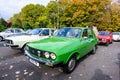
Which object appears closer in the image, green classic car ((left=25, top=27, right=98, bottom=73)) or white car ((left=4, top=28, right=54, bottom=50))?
green classic car ((left=25, top=27, right=98, bottom=73))

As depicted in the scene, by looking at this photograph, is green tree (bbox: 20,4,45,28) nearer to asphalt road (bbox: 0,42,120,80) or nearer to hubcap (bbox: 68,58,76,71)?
asphalt road (bbox: 0,42,120,80)

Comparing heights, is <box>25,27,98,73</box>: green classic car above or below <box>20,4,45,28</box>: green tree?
below

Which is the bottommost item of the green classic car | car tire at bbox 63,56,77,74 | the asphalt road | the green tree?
the asphalt road

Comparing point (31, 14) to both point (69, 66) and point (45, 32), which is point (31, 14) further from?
point (69, 66)

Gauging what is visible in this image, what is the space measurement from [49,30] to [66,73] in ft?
17.4

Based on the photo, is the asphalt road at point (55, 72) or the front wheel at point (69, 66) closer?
the asphalt road at point (55, 72)

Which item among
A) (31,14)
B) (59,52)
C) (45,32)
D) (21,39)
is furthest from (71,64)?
(31,14)

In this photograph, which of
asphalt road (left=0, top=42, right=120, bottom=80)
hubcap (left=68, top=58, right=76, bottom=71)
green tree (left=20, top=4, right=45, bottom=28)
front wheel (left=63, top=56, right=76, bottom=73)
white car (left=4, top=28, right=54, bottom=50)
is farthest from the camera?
green tree (left=20, top=4, right=45, bottom=28)

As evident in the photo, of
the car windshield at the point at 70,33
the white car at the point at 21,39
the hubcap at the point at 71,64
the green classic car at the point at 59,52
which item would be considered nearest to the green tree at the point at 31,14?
the white car at the point at 21,39

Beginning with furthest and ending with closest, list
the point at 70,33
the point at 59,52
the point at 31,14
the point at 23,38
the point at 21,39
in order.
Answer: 1. the point at 31,14
2. the point at 23,38
3. the point at 21,39
4. the point at 70,33
5. the point at 59,52

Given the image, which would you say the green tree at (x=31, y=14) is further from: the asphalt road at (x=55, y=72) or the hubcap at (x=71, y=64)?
the hubcap at (x=71, y=64)

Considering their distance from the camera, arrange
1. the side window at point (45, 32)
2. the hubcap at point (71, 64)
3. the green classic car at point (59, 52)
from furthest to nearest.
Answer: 1. the side window at point (45, 32)
2. the hubcap at point (71, 64)
3. the green classic car at point (59, 52)

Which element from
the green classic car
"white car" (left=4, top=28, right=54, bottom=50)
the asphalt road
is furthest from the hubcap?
"white car" (left=4, top=28, right=54, bottom=50)

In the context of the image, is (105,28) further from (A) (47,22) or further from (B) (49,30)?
(B) (49,30)
